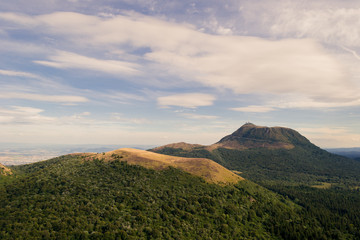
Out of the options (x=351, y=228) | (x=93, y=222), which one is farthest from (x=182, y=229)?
(x=351, y=228)

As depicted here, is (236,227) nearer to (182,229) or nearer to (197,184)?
(182,229)

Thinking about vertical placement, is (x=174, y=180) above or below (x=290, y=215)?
above

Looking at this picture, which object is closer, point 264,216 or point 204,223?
point 204,223

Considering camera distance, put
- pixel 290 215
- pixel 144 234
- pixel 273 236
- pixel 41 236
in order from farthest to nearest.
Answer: pixel 290 215 < pixel 273 236 < pixel 144 234 < pixel 41 236

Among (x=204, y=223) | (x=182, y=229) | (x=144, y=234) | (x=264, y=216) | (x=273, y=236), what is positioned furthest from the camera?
(x=264, y=216)

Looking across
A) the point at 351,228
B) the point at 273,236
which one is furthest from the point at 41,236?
the point at 351,228

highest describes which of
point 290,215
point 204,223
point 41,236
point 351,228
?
point 41,236

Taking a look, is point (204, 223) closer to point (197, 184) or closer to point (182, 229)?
point (182, 229)
